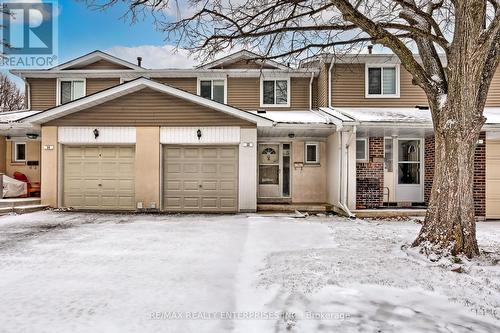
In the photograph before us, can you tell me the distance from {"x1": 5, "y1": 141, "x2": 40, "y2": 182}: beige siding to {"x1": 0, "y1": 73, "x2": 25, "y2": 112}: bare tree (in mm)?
21162

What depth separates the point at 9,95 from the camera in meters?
30.6

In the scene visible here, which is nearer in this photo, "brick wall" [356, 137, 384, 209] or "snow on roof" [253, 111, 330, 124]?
"snow on roof" [253, 111, 330, 124]

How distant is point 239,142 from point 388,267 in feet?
23.2

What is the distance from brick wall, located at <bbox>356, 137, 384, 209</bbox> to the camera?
37.4 feet

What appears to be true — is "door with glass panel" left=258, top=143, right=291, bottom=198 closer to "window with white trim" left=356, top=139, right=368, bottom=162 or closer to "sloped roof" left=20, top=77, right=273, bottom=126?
"sloped roof" left=20, top=77, right=273, bottom=126

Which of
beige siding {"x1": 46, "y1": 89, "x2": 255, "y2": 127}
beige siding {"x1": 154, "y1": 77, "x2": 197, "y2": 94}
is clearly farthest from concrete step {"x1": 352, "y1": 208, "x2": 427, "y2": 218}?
beige siding {"x1": 154, "y1": 77, "x2": 197, "y2": 94}

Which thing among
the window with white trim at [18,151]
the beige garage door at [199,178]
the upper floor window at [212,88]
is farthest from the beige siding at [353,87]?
the window with white trim at [18,151]

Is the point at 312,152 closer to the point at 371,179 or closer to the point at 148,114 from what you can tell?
the point at 371,179

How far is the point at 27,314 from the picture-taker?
334 cm

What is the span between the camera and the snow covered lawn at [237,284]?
3229 mm

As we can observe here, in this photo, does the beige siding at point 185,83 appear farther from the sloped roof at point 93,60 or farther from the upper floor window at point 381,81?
the upper floor window at point 381,81

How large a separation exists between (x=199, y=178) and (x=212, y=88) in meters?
4.54

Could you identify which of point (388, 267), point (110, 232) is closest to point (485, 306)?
point (388, 267)

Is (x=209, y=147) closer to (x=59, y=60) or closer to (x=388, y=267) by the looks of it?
(x=388, y=267)
